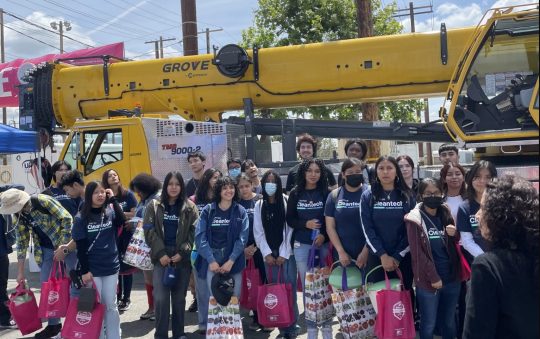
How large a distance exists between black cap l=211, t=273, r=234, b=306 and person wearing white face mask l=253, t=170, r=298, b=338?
Result: 20.2 inches

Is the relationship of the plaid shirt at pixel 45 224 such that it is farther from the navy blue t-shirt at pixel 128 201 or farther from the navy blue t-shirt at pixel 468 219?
the navy blue t-shirt at pixel 468 219

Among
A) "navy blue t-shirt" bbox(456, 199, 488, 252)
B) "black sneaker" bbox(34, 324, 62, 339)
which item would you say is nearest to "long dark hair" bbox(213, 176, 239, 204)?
"navy blue t-shirt" bbox(456, 199, 488, 252)

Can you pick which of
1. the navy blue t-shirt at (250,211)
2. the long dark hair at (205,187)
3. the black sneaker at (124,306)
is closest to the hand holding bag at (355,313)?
the navy blue t-shirt at (250,211)

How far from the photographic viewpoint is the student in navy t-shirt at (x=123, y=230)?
19.2 ft

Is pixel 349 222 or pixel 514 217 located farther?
pixel 349 222

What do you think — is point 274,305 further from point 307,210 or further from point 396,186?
point 396,186

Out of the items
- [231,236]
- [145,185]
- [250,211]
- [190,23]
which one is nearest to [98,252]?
[231,236]

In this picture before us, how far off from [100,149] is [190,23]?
5.78 metres

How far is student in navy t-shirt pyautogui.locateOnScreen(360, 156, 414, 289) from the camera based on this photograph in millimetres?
4586

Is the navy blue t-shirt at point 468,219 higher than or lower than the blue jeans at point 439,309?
higher

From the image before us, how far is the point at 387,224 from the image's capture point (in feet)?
15.1

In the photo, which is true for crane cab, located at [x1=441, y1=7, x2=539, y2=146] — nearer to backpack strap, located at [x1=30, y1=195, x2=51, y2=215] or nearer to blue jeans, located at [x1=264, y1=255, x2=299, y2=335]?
blue jeans, located at [x1=264, y1=255, x2=299, y2=335]

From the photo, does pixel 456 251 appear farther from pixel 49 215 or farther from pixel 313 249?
pixel 49 215

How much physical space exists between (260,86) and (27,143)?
4.18 metres
